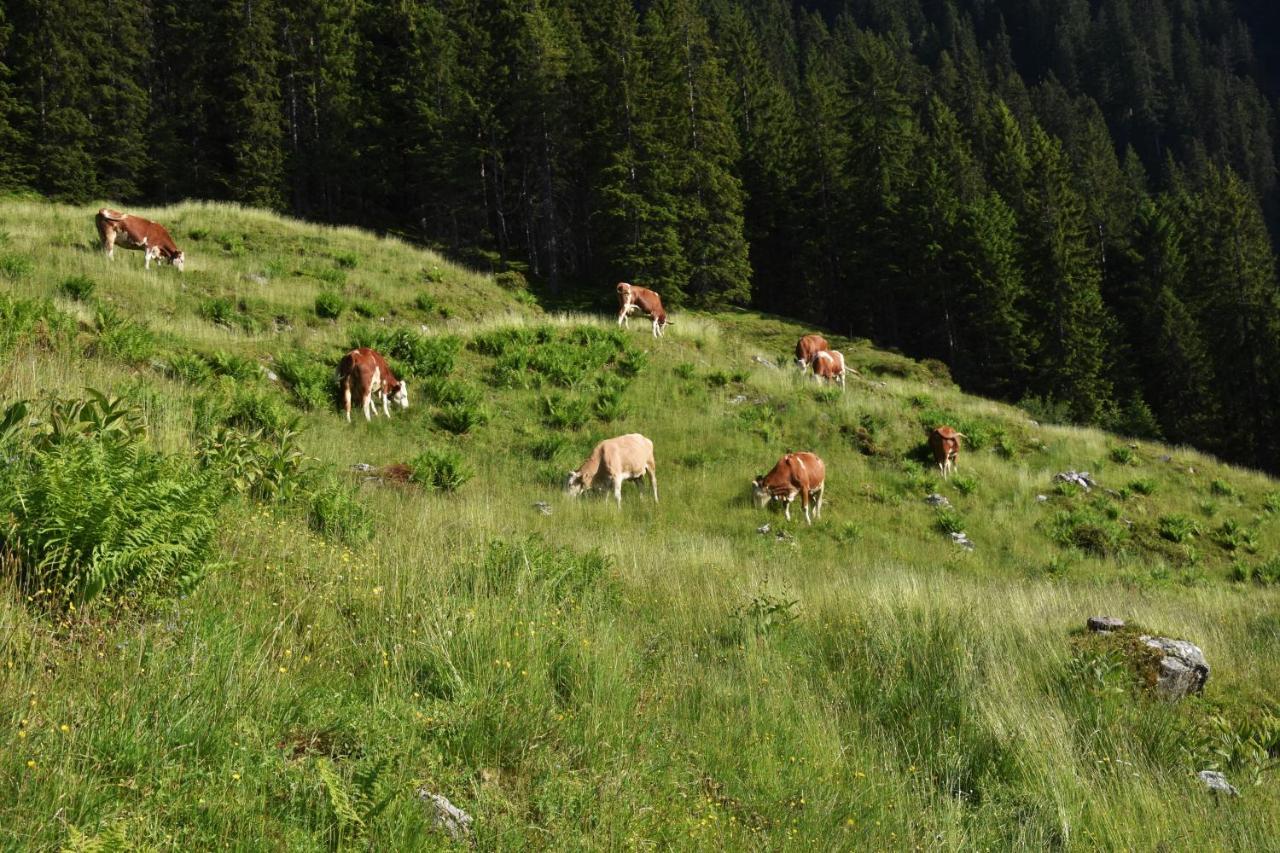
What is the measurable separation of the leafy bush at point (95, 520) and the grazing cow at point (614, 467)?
916 cm

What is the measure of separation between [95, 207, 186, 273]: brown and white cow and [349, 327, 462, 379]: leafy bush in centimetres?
599

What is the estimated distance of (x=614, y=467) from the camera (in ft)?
46.6

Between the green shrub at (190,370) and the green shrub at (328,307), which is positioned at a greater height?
the green shrub at (328,307)

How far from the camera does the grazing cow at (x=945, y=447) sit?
18.2m

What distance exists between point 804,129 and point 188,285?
47.6m

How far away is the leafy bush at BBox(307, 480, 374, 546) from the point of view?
6.45 meters

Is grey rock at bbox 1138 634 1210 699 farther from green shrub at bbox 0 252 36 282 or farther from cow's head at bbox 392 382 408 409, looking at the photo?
green shrub at bbox 0 252 36 282

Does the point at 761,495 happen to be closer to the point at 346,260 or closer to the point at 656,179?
the point at 346,260

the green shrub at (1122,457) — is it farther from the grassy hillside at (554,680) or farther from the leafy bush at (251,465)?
the leafy bush at (251,465)

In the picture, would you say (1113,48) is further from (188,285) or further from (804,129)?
(188,285)

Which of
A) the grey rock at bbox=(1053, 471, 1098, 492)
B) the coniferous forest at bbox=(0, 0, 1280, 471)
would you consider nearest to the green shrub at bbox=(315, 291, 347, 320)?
the grey rock at bbox=(1053, 471, 1098, 492)

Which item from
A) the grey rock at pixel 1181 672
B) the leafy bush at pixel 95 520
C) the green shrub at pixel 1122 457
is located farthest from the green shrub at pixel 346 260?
the grey rock at pixel 1181 672

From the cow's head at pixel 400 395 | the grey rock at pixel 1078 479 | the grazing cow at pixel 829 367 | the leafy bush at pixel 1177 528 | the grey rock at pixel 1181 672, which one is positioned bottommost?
the leafy bush at pixel 1177 528

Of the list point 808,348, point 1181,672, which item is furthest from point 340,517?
point 808,348
